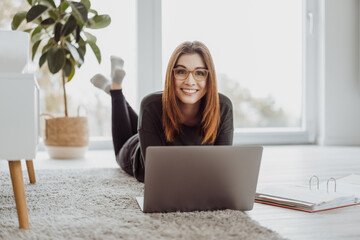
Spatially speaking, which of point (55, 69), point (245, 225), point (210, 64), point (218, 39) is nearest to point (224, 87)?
point (218, 39)

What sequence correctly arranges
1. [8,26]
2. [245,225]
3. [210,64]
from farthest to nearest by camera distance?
[8,26] → [210,64] → [245,225]

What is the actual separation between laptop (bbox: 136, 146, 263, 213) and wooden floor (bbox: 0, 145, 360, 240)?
5.2 inches

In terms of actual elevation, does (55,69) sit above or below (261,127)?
above

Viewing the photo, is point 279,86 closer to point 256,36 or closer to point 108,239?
point 256,36

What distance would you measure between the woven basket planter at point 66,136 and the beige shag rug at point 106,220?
3.99ft

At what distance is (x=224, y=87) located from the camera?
4.20m

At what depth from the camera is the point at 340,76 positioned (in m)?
4.20

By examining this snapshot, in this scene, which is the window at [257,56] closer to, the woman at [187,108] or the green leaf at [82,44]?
the green leaf at [82,44]

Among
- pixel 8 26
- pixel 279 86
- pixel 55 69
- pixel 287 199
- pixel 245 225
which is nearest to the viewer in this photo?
pixel 245 225

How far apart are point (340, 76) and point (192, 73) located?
2.85 metres

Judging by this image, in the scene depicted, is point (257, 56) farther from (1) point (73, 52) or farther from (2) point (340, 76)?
(1) point (73, 52)

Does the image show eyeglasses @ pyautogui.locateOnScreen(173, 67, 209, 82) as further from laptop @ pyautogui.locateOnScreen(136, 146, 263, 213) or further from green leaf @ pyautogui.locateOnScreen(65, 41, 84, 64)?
green leaf @ pyautogui.locateOnScreen(65, 41, 84, 64)

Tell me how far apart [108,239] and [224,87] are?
311 centimetres

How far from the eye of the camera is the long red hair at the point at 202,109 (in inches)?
69.6
